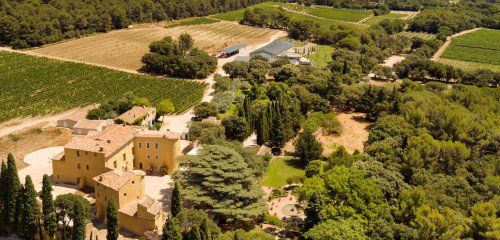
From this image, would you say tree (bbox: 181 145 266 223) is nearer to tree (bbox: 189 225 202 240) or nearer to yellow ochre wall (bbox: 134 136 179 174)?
tree (bbox: 189 225 202 240)

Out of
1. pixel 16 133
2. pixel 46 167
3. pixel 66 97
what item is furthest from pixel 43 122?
pixel 46 167

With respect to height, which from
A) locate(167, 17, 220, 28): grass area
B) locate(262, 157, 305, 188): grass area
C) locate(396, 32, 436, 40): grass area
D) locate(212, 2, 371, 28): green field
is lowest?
locate(262, 157, 305, 188): grass area

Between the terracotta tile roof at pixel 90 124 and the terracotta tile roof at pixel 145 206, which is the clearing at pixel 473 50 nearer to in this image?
the terracotta tile roof at pixel 90 124

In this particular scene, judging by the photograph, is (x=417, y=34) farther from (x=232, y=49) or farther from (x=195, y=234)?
(x=195, y=234)

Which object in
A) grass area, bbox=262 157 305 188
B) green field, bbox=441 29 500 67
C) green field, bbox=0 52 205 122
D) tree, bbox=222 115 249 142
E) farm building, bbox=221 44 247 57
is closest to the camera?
grass area, bbox=262 157 305 188

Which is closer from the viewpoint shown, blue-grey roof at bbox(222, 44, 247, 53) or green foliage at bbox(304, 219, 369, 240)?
green foliage at bbox(304, 219, 369, 240)

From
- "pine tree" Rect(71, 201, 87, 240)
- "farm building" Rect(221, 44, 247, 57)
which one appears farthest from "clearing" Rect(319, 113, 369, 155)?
"farm building" Rect(221, 44, 247, 57)

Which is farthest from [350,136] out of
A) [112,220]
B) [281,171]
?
[112,220]
